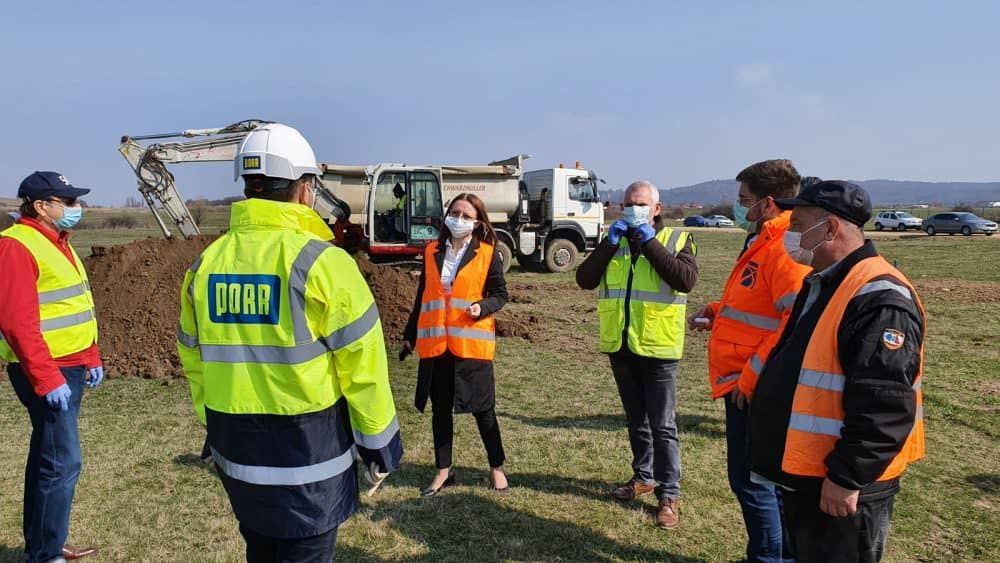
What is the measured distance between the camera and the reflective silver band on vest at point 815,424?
202cm

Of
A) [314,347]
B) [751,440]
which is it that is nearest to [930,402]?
[751,440]

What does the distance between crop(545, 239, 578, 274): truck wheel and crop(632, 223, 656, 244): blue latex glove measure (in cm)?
1473

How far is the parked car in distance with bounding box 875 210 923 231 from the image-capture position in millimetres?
40250

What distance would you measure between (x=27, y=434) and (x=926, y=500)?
720cm

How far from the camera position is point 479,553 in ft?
11.8

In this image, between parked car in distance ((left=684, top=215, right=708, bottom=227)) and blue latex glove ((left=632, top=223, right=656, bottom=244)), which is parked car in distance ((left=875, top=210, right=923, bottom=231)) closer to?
parked car in distance ((left=684, top=215, right=708, bottom=227))

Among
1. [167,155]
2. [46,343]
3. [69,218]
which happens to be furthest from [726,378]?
[167,155]

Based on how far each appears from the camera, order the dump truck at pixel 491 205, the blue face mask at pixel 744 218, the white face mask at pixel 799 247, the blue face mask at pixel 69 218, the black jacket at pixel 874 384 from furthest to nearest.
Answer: the dump truck at pixel 491 205, the blue face mask at pixel 69 218, the blue face mask at pixel 744 218, the white face mask at pixel 799 247, the black jacket at pixel 874 384

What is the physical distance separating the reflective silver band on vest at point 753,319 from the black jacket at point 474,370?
57.9 inches

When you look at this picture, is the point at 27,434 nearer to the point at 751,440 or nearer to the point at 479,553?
the point at 479,553

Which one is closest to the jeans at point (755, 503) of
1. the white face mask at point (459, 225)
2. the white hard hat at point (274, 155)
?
the white face mask at point (459, 225)

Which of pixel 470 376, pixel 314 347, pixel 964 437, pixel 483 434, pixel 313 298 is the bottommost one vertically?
pixel 964 437

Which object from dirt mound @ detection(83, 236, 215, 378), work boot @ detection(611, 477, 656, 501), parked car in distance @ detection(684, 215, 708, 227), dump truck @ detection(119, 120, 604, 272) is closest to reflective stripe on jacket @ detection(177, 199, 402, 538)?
work boot @ detection(611, 477, 656, 501)

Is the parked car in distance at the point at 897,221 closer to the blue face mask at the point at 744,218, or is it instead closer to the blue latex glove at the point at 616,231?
the blue face mask at the point at 744,218
